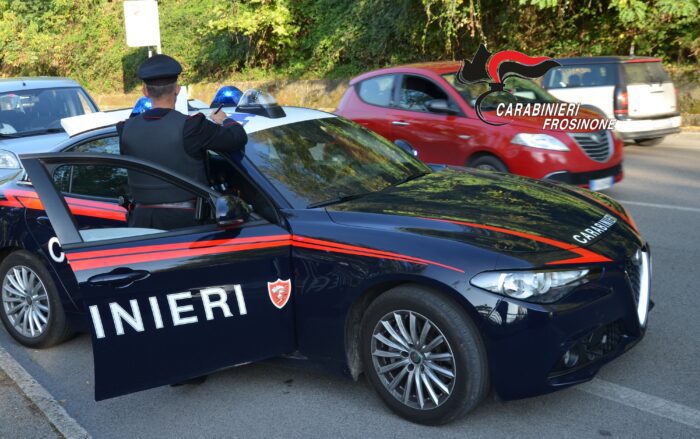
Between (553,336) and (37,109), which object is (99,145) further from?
(37,109)

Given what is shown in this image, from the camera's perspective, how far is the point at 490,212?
4090 mm

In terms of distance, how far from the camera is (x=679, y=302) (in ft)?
17.2

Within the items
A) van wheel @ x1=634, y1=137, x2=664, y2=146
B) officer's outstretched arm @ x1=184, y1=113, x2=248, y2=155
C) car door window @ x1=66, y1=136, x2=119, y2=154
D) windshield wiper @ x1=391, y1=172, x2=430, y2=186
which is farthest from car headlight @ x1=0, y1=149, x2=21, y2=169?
van wheel @ x1=634, y1=137, x2=664, y2=146

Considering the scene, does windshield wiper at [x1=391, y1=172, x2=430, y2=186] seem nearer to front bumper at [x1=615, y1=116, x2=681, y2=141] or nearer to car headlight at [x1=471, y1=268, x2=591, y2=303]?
car headlight at [x1=471, y1=268, x2=591, y2=303]

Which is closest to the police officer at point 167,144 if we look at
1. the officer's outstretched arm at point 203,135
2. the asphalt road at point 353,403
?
the officer's outstretched arm at point 203,135

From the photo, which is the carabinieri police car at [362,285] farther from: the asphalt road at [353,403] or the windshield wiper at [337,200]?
the asphalt road at [353,403]

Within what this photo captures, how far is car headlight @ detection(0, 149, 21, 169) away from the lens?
28.9ft

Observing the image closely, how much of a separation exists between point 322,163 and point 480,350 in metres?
1.61

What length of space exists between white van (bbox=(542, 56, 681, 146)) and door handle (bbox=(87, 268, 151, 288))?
10490 mm

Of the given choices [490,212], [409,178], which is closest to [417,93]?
[409,178]

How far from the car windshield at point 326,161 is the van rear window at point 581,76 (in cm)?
859

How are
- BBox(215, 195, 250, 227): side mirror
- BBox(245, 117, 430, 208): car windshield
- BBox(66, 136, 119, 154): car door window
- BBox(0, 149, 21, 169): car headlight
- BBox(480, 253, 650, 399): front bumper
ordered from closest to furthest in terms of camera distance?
1. BBox(480, 253, 650, 399): front bumper
2. BBox(215, 195, 250, 227): side mirror
3. BBox(245, 117, 430, 208): car windshield
4. BBox(66, 136, 119, 154): car door window
5. BBox(0, 149, 21, 169): car headlight

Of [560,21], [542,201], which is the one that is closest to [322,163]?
[542,201]

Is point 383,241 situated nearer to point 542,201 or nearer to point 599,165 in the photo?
point 542,201
